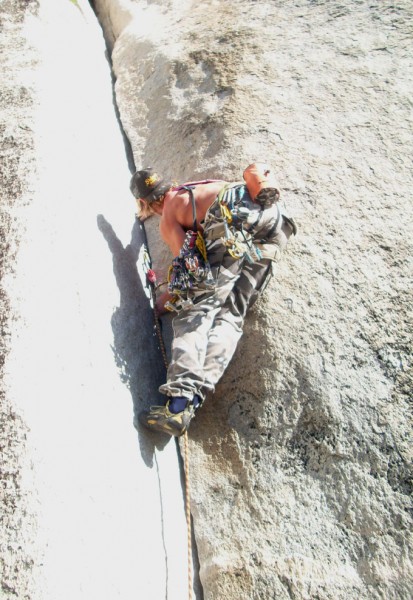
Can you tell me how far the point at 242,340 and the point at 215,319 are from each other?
0.90 ft

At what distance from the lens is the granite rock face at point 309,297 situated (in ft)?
10.3

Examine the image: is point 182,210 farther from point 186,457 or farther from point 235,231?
point 186,457

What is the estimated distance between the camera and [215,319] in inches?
147

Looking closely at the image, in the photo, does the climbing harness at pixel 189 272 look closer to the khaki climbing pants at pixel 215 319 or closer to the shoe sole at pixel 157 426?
the khaki climbing pants at pixel 215 319

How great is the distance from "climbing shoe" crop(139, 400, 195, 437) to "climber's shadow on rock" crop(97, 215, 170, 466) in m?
0.10

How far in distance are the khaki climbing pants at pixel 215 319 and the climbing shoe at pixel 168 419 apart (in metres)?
0.09

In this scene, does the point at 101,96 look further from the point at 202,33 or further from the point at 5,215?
the point at 5,215

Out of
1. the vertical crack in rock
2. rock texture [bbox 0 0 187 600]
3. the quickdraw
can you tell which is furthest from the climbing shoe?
the quickdraw

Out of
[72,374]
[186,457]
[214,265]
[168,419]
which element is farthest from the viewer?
[214,265]

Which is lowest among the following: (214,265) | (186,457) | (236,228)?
(186,457)

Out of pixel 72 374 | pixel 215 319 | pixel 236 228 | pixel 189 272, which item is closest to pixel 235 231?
pixel 236 228

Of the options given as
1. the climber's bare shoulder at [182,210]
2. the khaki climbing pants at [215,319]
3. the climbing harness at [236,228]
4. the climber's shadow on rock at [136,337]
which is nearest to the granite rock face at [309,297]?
the khaki climbing pants at [215,319]

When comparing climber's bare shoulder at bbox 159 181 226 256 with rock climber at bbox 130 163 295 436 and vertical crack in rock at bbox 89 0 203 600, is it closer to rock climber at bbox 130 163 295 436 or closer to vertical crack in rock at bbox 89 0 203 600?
rock climber at bbox 130 163 295 436

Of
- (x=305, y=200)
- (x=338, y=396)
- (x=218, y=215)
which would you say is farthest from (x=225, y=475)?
(x=305, y=200)
